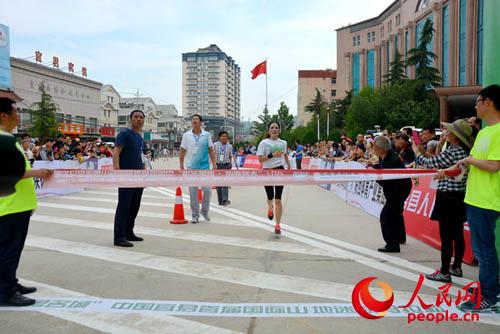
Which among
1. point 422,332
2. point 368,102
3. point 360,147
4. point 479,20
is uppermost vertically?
point 479,20

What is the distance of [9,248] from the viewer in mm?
4105

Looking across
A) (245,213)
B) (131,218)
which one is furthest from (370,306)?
(245,213)

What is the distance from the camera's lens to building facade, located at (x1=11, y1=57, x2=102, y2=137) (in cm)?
6316

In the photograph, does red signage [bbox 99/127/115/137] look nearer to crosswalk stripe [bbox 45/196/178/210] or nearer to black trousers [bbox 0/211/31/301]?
crosswalk stripe [bbox 45/196/178/210]

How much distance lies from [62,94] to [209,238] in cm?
7660

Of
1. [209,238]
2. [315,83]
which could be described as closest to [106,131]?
[315,83]

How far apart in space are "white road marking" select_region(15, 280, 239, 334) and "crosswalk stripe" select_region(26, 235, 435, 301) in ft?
3.90

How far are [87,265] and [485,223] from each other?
176 inches

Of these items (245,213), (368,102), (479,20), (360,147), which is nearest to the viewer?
(245,213)

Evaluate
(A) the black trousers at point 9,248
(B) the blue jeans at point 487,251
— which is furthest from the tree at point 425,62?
(A) the black trousers at point 9,248

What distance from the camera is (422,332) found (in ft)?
11.8

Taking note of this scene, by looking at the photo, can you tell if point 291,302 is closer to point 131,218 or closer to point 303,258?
point 303,258

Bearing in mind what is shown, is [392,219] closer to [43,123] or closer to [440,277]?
[440,277]

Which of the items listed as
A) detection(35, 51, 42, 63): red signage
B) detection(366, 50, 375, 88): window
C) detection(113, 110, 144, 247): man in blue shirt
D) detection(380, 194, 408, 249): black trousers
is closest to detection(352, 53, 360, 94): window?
A: detection(366, 50, 375, 88): window
